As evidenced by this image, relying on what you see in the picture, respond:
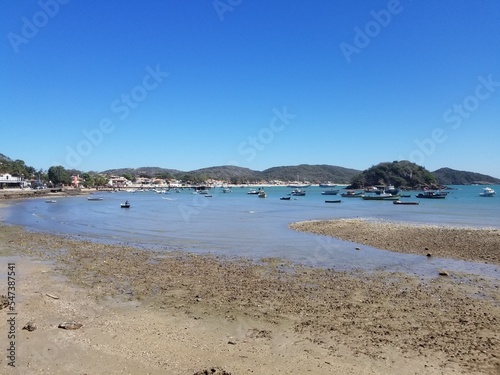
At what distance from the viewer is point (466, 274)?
17.2m

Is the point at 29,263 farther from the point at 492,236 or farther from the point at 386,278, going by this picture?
the point at 492,236

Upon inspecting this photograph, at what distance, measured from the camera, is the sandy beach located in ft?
26.4

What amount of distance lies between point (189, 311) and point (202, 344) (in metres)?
2.59

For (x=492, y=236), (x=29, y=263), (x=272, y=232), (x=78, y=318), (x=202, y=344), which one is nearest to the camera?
(x=202, y=344)

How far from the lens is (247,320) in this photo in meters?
10.7

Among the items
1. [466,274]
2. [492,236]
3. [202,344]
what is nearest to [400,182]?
[492,236]

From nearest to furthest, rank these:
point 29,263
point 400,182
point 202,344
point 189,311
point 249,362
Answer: point 249,362 < point 202,344 < point 189,311 < point 29,263 < point 400,182

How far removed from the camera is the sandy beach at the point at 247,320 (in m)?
8.04

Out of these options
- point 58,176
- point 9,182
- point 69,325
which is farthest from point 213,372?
point 58,176

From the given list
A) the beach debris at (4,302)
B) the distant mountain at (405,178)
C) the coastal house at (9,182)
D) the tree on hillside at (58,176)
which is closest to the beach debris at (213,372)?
the beach debris at (4,302)

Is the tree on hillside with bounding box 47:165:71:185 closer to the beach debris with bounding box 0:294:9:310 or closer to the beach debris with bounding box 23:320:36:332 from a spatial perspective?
the beach debris with bounding box 0:294:9:310

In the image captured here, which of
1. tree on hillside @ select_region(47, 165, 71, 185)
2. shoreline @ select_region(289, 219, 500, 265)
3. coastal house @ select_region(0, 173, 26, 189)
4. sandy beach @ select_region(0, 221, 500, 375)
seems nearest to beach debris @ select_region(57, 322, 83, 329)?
sandy beach @ select_region(0, 221, 500, 375)

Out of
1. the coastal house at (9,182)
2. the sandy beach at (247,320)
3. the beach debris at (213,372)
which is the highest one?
the coastal house at (9,182)

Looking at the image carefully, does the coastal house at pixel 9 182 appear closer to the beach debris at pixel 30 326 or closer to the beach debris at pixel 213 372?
the beach debris at pixel 30 326
